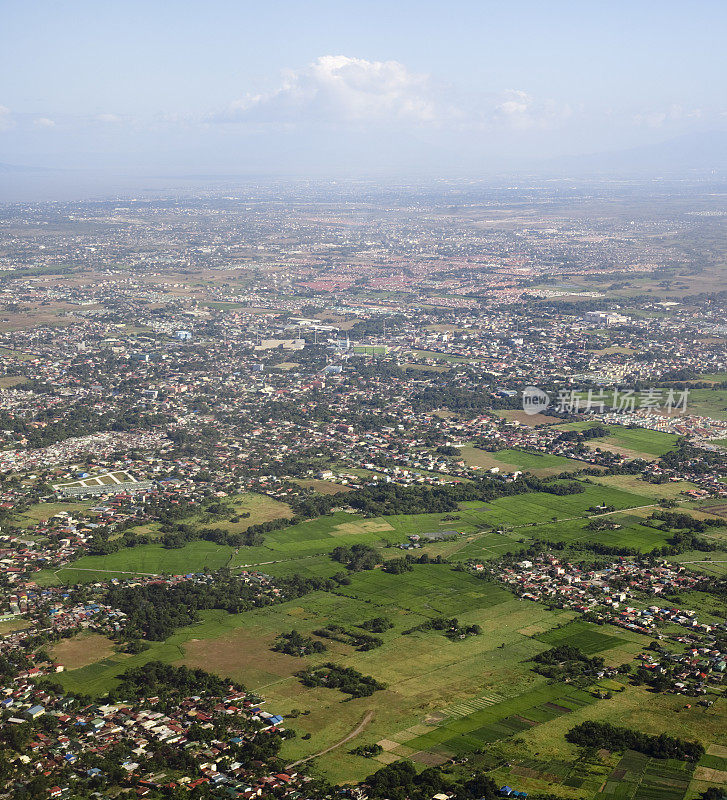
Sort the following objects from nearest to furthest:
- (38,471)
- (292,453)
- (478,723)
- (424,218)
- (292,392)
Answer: (478,723) < (38,471) < (292,453) < (292,392) < (424,218)

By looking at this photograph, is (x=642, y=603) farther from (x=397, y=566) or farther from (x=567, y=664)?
(x=397, y=566)

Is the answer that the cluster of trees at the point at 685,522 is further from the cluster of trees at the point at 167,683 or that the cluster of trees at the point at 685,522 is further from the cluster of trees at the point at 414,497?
the cluster of trees at the point at 167,683

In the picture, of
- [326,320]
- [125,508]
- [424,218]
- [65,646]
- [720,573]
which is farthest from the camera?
[424,218]

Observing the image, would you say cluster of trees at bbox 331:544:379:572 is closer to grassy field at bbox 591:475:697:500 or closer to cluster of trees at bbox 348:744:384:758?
cluster of trees at bbox 348:744:384:758

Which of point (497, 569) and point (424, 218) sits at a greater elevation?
point (424, 218)

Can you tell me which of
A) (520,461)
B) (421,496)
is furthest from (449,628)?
A: (520,461)

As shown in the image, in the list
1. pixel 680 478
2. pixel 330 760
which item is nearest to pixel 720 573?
pixel 680 478

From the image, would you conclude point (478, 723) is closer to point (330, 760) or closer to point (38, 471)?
point (330, 760)
